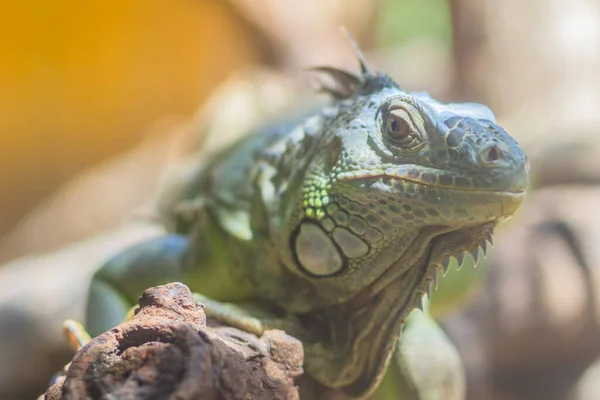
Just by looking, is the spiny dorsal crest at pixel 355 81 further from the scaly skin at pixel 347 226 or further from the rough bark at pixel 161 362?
the rough bark at pixel 161 362

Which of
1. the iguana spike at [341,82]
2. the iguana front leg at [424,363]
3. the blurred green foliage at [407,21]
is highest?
the blurred green foliage at [407,21]

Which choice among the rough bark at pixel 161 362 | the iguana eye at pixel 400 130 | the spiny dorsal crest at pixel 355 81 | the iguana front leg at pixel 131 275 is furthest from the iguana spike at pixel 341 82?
the rough bark at pixel 161 362

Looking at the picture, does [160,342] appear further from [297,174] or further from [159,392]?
[297,174]

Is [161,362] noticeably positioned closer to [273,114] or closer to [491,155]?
[491,155]

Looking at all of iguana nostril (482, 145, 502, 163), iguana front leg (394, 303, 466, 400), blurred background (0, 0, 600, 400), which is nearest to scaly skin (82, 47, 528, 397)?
Result: iguana nostril (482, 145, 502, 163)

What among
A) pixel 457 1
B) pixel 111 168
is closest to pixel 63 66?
pixel 111 168

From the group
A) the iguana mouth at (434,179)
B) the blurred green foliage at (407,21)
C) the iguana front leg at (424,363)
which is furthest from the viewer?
the blurred green foliage at (407,21)

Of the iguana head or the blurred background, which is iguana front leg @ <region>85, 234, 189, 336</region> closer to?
the iguana head
